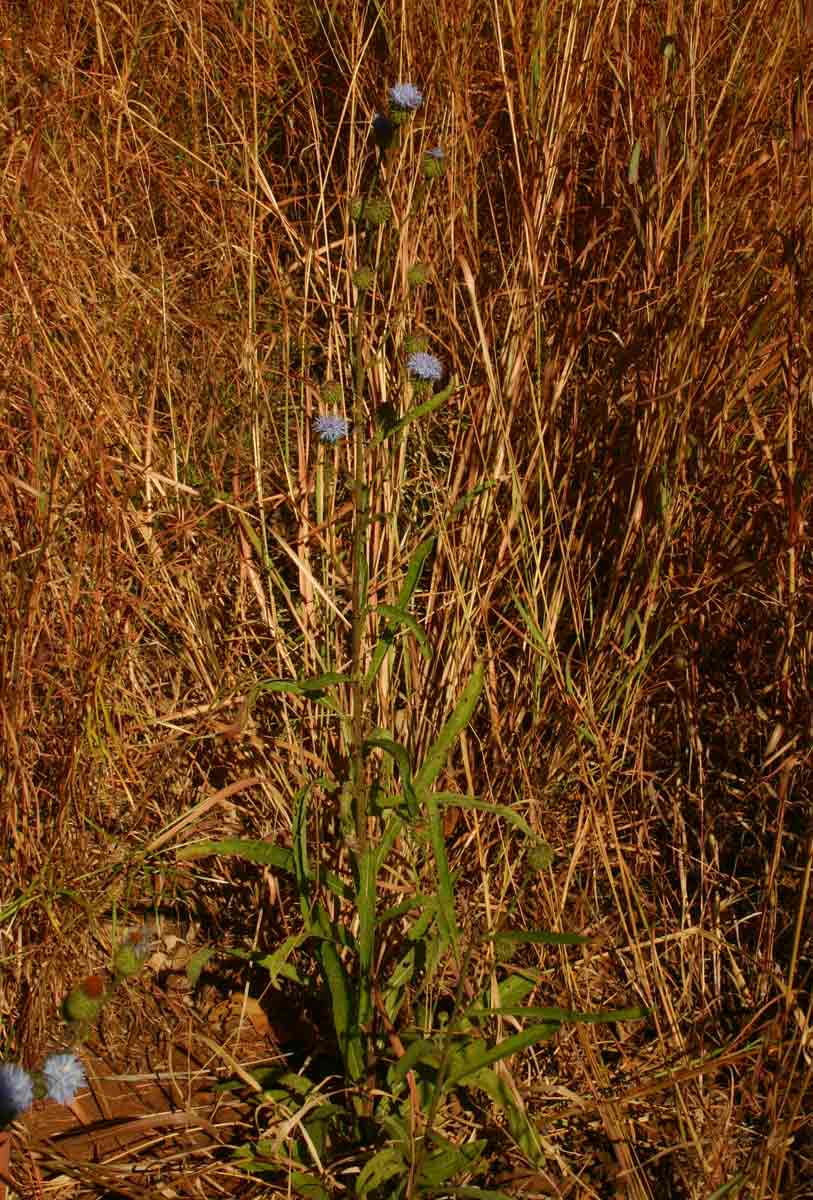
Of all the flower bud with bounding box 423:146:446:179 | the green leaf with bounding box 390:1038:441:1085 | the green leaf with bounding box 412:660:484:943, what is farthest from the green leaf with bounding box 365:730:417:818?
the flower bud with bounding box 423:146:446:179

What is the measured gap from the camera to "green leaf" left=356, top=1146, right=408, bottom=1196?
4.34ft

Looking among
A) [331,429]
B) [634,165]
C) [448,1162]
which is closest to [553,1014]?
[448,1162]

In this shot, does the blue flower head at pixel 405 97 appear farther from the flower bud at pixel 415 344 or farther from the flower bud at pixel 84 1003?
the flower bud at pixel 84 1003

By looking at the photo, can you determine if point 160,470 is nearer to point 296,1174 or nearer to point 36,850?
point 36,850

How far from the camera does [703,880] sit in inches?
66.0

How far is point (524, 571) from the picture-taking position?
186 centimetres

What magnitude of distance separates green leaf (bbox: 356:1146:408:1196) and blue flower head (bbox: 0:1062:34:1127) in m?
0.43

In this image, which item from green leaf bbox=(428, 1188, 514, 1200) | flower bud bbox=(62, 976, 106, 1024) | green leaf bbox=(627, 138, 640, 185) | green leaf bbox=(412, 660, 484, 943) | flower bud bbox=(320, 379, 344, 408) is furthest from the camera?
green leaf bbox=(627, 138, 640, 185)

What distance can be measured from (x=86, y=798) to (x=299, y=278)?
46.3 inches

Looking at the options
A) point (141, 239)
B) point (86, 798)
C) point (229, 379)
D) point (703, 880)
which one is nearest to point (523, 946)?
point (703, 880)

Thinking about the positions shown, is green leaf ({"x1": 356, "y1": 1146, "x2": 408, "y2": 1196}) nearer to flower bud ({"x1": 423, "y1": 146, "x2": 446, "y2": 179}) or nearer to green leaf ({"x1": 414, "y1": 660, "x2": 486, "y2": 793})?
green leaf ({"x1": 414, "y1": 660, "x2": 486, "y2": 793})

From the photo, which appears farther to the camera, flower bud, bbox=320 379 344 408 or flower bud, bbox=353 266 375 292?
flower bud, bbox=320 379 344 408

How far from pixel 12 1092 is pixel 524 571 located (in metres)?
1.10

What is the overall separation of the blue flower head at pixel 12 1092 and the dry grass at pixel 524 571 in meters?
0.46
